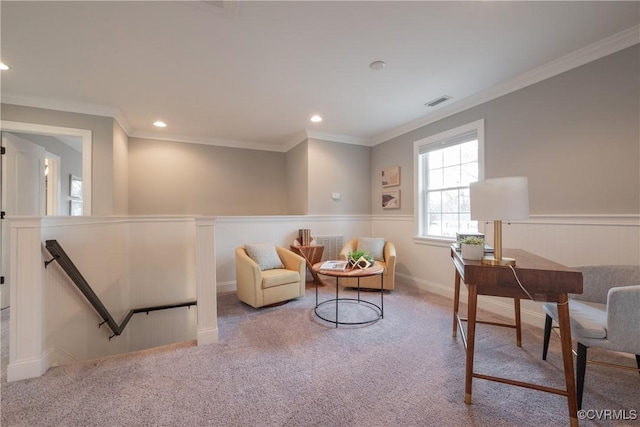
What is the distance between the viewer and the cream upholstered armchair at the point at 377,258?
369 cm

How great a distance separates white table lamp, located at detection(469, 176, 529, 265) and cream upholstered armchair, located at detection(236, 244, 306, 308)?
2261 mm

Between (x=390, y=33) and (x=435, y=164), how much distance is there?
2275mm

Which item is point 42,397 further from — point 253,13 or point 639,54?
point 639,54

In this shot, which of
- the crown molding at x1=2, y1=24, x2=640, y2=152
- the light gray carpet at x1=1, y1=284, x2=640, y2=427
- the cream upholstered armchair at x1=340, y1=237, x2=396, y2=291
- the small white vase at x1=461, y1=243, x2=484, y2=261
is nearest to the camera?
the light gray carpet at x1=1, y1=284, x2=640, y2=427

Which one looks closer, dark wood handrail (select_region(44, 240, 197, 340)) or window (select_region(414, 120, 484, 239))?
dark wood handrail (select_region(44, 240, 197, 340))

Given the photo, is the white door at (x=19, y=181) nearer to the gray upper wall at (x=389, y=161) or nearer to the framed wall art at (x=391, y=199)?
the gray upper wall at (x=389, y=161)

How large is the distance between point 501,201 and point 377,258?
260cm

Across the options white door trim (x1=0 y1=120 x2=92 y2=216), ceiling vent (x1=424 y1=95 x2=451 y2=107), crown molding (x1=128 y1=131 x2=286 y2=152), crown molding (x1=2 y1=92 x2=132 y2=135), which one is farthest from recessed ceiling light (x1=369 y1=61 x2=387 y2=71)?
white door trim (x1=0 y1=120 x2=92 y2=216)

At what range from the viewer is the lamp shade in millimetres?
1590

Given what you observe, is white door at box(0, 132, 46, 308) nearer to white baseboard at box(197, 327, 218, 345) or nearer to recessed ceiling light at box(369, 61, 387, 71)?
white baseboard at box(197, 327, 218, 345)

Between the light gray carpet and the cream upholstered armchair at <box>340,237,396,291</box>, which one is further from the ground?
the cream upholstered armchair at <box>340,237,396,291</box>

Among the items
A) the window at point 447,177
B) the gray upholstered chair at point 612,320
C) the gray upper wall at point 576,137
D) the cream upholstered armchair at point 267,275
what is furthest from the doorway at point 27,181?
the gray upper wall at point 576,137

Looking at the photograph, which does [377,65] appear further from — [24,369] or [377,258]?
[24,369]

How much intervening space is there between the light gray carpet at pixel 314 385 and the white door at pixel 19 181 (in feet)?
4.78
